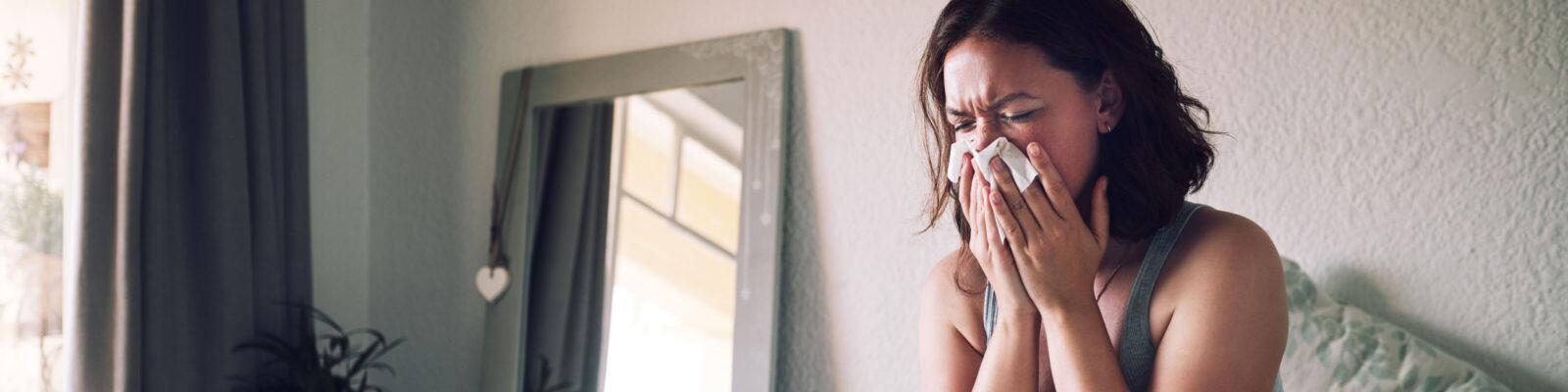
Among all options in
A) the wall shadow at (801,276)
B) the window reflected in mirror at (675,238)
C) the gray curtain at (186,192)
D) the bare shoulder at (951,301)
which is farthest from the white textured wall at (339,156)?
the bare shoulder at (951,301)

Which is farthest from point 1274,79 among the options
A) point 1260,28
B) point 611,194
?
point 611,194

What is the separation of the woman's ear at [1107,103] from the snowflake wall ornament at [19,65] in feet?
6.29

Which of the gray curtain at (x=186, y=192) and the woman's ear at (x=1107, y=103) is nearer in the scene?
the woman's ear at (x=1107, y=103)

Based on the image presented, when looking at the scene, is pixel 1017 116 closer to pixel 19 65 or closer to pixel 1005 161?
pixel 1005 161

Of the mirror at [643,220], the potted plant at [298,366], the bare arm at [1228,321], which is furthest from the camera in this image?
the potted plant at [298,366]

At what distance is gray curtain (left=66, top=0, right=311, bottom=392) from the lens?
1943mm

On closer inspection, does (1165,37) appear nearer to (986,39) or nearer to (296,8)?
(986,39)

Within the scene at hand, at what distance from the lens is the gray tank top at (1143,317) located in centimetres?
104

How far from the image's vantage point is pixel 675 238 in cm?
215

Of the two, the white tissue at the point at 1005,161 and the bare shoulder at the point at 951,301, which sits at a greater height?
the white tissue at the point at 1005,161

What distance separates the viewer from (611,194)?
88.4 inches

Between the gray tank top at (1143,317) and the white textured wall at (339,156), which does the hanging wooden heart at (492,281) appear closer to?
the white textured wall at (339,156)

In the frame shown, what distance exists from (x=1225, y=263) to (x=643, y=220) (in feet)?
4.55

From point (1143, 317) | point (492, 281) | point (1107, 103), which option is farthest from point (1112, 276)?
point (492, 281)
